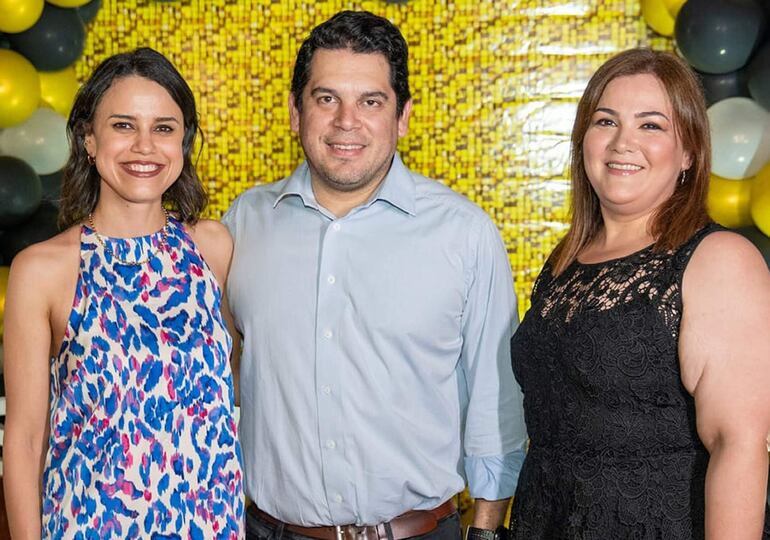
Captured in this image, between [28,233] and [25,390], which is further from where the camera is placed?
[28,233]

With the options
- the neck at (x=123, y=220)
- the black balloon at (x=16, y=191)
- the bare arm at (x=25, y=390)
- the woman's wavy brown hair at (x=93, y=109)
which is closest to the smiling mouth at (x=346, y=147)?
the woman's wavy brown hair at (x=93, y=109)

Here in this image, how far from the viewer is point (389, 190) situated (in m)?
2.18

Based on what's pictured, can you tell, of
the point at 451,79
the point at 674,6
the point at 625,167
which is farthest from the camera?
the point at 451,79

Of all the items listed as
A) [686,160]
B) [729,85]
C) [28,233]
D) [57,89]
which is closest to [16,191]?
[28,233]

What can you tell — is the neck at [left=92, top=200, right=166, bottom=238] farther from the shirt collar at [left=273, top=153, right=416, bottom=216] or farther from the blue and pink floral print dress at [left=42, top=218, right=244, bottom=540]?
the shirt collar at [left=273, top=153, right=416, bottom=216]

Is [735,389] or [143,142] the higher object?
[143,142]

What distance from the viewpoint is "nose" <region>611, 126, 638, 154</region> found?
1.80 metres

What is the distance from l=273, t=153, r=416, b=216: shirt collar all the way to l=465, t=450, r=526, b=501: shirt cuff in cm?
59

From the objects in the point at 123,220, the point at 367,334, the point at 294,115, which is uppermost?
the point at 294,115

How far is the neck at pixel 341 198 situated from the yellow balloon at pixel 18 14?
1.64 meters

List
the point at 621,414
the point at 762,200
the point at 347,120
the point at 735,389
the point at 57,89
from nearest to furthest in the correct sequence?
1. the point at 735,389
2. the point at 621,414
3. the point at 347,120
4. the point at 762,200
5. the point at 57,89

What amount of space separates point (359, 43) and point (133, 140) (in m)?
0.56

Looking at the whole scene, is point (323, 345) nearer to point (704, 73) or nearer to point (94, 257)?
point (94, 257)

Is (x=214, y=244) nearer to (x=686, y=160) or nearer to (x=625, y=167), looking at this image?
(x=625, y=167)
